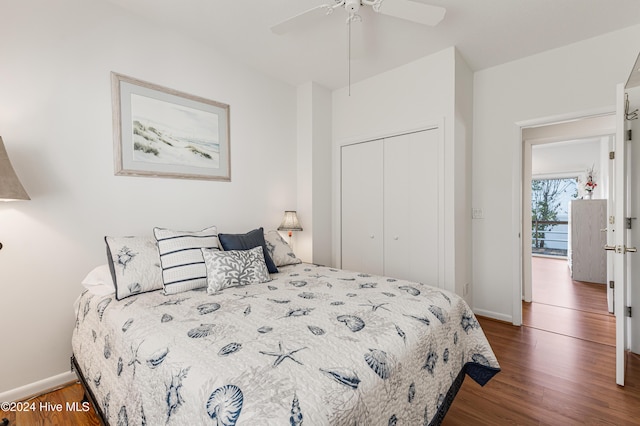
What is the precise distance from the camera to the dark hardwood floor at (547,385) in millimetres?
1646

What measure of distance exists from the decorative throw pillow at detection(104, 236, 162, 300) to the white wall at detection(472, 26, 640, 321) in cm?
308

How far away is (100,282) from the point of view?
5.97 ft

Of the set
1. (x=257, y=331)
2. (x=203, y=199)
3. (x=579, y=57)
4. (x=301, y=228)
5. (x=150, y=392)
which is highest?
(x=579, y=57)

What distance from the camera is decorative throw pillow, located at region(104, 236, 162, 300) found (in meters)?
1.73

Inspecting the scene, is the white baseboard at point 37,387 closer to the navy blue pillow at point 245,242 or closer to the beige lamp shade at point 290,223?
the navy blue pillow at point 245,242

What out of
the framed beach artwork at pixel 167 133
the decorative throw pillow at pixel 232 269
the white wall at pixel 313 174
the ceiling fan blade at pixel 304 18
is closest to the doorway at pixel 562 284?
the white wall at pixel 313 174

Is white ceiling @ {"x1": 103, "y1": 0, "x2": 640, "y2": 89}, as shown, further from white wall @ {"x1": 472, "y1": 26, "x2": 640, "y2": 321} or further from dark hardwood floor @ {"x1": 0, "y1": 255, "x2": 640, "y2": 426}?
dark hardwood floor @ {"x1": 0, "y1": 255, "x2": 640, "y2": 426}

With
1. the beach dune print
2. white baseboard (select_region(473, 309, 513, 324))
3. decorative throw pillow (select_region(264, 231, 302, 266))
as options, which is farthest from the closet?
the beach dune print

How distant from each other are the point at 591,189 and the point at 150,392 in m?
7.17

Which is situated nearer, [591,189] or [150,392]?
[150,392]

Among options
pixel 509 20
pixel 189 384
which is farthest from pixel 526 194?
pixel 189 384

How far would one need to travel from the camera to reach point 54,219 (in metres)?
1.89

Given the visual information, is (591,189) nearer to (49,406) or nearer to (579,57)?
(579,57)

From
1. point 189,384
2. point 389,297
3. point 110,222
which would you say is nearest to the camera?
point 189,384
